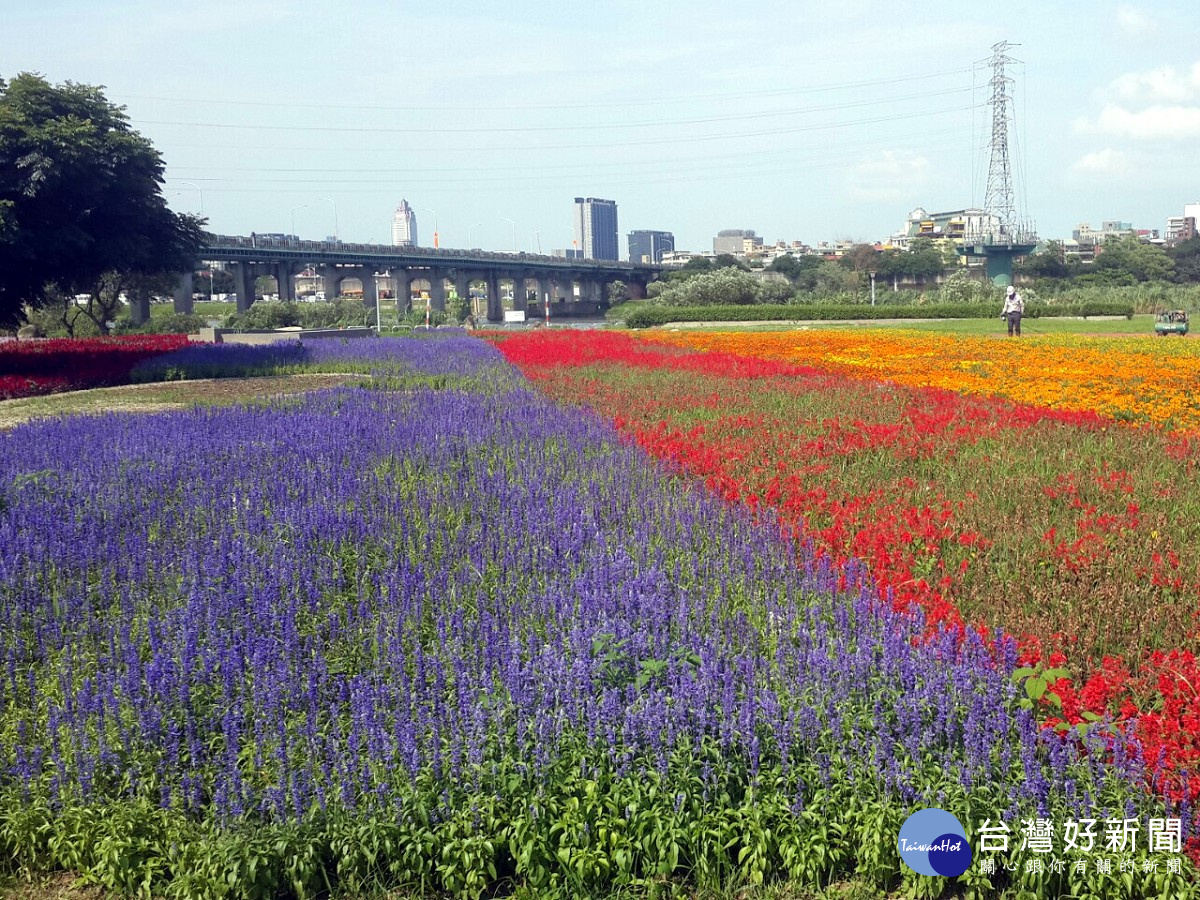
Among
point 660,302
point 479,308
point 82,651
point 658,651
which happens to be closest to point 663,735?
point 658,651

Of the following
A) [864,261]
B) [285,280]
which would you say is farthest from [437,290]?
[864,261]

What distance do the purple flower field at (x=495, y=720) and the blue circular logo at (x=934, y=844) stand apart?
6 cm

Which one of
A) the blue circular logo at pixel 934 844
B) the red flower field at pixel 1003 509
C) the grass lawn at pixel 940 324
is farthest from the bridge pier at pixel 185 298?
the blue circular logo at pixel 934 844

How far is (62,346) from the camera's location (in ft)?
90.0

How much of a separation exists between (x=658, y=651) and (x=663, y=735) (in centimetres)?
78

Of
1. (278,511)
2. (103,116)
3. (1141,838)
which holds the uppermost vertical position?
(103,116)

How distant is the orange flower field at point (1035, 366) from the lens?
41.7ft

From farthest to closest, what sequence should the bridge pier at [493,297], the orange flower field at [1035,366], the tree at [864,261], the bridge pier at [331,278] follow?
the tree at [864,261] → the bridge pier at [493,297] → the bridge pier at [331,278] → the orange flower field at [1035,366]

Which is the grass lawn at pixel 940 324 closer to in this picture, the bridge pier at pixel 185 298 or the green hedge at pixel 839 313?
the green hedge at pixel 839 313

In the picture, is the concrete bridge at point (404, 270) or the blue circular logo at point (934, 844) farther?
the concrete bridge at point (404, 270)

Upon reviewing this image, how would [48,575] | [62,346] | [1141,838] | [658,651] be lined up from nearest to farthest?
1. [1141,838]
2. [658,651]
3. [48,575]
4. [62,346]

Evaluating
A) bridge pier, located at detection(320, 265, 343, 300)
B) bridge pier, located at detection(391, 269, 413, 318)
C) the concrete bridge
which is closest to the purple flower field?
the concrete bridge

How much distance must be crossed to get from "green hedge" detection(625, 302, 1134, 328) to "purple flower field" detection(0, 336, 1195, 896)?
44210 mm

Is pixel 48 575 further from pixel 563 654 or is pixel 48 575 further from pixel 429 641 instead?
pixel 563 654
